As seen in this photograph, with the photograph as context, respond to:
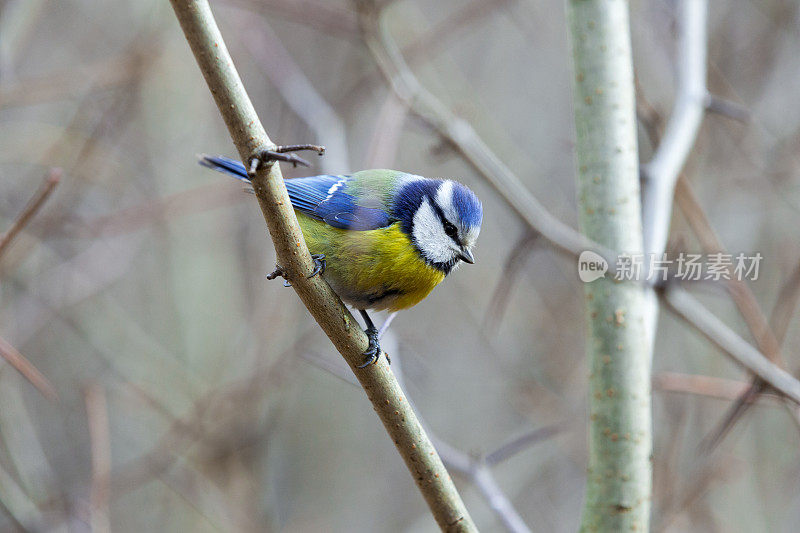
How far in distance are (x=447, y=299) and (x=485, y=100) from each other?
1.60 meters

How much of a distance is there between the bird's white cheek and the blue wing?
0.31 ft

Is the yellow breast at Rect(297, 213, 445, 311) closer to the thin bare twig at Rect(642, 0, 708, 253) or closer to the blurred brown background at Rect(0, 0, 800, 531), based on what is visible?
the thin bare twig at Rect(642, 0, 708, 253)

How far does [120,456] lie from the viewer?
4863 millimetres

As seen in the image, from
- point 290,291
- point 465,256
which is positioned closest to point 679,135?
point 465,256

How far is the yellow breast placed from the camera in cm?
194

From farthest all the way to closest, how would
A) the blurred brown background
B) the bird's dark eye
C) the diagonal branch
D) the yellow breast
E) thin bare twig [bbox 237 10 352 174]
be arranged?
the blurred brown background → thin bare twig [bbox 237 10 352 174] → the bird's dark eye → the yellow breast → the diagonal branch

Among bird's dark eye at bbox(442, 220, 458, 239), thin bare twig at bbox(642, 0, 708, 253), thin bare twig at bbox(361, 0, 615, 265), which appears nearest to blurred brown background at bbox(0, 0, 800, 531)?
thin bare twig at bbox(361, 0, 615, 265)

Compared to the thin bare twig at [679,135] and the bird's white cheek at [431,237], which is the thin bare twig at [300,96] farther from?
the thin bare twig at [679,135]

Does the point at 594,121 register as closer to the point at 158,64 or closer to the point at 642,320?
the point at 642,320

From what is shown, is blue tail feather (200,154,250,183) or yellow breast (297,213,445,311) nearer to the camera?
yellow breast (297,213,445,311)

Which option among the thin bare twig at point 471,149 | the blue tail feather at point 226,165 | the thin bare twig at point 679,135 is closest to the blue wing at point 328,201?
the blue tail feather at point 226,165

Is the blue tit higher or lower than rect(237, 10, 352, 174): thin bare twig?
lower

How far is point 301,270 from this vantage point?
1.40 m

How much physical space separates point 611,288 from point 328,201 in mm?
856
